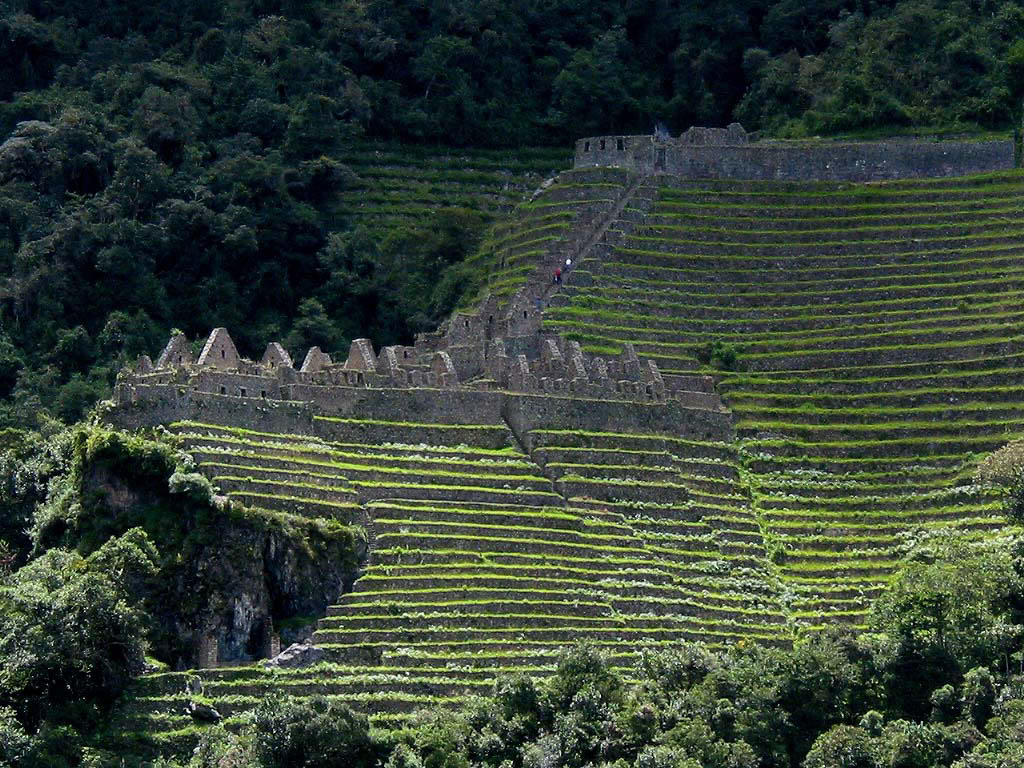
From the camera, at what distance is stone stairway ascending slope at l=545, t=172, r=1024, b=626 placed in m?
74.4

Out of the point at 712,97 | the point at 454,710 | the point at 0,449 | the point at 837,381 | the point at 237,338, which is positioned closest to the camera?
the point at 454,710

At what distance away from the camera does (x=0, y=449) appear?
73875 mm

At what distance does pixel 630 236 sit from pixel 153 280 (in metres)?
12.5

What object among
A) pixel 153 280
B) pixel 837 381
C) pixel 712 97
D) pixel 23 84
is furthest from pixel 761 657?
pixel 23 84

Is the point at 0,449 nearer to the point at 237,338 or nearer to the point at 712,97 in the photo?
the point at 237,338

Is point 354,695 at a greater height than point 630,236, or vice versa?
point 630,236

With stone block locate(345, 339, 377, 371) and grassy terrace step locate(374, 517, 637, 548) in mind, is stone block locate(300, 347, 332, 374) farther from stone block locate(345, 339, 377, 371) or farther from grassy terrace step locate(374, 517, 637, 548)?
grassy terrace step locate(374, 517, 637, 548)

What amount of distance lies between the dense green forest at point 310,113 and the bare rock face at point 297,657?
15846mm

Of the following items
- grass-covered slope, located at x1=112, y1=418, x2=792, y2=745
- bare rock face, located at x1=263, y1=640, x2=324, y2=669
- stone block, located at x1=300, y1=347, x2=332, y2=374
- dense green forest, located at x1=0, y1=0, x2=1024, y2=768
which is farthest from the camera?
stone block, located at x1=300, y1=347, x2=332, y2=374

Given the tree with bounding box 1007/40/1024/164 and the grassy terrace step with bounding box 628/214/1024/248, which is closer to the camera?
the grassy terrace step with bounding box 628/214/1024/248

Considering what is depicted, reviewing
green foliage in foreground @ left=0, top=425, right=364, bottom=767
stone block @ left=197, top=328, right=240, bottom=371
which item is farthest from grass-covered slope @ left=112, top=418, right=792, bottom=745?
stone block @ left=197, top=328, right=240, bottom=371

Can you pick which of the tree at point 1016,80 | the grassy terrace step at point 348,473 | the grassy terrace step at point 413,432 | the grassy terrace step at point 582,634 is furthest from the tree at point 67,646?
the tree at point 1016,80

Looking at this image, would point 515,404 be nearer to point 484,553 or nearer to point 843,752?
point 484,553

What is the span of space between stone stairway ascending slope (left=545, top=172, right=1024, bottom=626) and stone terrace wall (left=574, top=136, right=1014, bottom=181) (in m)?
0.65
